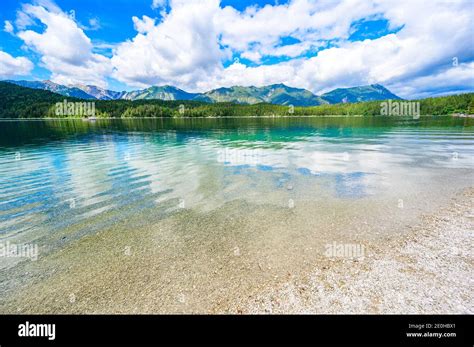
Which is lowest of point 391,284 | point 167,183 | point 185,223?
point 391,284

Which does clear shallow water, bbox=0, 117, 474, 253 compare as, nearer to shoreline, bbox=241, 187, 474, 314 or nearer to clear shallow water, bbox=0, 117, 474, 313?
clear shallow water, bbox=0, 117, 474, 313

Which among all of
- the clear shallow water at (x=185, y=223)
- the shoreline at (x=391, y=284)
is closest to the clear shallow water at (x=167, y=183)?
the clear shallow water at (x=185, y=223)

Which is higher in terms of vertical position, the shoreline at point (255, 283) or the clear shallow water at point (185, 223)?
the clear shallow water at point (185, 223)

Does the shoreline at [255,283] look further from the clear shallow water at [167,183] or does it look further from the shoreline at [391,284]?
the clear shallow water at [167,183]

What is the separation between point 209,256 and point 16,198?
1691cm

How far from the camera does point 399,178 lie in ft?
69.5

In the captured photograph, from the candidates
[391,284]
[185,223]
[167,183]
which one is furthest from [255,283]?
[167,183]

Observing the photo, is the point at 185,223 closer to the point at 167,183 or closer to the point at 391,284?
the point at 167,183

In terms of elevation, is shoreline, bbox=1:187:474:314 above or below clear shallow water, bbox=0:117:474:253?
below

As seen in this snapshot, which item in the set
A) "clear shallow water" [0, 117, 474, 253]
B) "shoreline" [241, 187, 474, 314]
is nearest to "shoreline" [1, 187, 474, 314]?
"shoreline" [241, 187, 474, 314]
